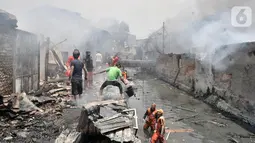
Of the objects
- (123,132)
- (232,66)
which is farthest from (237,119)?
(123,132)

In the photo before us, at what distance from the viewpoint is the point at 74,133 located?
14.6ft

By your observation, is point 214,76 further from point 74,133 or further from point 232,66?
point 74,133

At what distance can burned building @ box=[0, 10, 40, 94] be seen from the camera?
7.14 meters

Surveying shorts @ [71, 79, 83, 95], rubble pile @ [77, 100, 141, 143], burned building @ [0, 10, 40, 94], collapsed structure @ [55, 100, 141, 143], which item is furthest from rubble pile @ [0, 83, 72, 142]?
burned building @ [0, 10, 40, 94]

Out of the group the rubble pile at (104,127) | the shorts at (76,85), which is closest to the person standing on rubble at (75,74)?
the shorts at (76,85)

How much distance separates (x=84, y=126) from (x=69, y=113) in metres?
2.64

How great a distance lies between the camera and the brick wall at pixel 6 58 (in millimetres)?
7098

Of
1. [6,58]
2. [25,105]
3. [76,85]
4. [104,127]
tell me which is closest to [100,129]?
[104,127]

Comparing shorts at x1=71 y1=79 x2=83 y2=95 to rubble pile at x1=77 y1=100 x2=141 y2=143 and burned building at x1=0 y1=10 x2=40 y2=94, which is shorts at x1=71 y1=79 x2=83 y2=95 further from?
rubble pile at x1=77 y1=100 x2=141 y2=143

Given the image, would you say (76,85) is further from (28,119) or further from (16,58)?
(16,58)

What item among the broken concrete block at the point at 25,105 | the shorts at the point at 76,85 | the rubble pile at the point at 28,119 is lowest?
the rubble pile at the point at 28,119

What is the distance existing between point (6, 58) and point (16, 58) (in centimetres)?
71

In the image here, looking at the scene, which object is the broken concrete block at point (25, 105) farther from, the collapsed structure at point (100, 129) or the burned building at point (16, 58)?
the collapsed structure at point (100, 129)

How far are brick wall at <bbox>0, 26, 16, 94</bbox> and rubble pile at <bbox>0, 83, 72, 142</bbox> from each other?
3.53 feet
